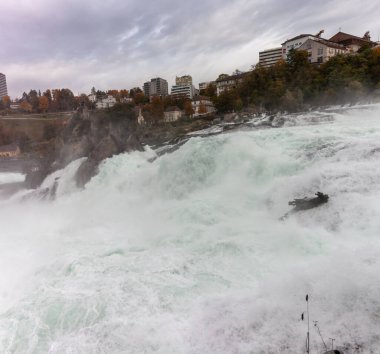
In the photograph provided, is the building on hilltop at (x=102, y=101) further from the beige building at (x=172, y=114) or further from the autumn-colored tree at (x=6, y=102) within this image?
the autumn-colored tree at (x=6, y=102)

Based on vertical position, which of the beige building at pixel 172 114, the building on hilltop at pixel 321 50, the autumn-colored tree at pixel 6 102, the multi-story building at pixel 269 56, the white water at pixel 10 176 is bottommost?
the white water at pixel 10 176

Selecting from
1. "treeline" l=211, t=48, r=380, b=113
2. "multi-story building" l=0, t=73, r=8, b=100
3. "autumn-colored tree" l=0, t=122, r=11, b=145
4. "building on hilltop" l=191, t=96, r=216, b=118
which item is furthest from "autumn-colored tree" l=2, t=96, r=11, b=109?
"treeline" l=211, t=48, r=380, b=113

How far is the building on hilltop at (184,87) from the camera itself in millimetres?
107688

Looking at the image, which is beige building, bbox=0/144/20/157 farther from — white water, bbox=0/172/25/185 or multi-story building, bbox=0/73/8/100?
multi-story building, bbox=0/73/8/100

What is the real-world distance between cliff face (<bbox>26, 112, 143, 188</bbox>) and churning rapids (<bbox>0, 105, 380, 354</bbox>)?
5.94m

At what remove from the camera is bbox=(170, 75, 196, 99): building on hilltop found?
108 metres

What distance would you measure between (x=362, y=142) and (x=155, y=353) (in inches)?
440

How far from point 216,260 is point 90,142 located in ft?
55.1

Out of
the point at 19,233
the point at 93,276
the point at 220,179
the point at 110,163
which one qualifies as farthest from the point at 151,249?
the point at 110,163

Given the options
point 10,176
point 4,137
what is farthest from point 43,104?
point 10,176

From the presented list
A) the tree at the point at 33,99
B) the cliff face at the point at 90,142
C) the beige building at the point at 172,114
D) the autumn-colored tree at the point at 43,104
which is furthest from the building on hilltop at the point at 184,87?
the cliff face at the point at 90,142

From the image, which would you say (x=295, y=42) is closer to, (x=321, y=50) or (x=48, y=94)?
(x=321, y=50)

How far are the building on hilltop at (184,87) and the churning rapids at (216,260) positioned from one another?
95.3 metres

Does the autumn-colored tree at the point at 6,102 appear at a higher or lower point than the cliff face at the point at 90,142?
higher
